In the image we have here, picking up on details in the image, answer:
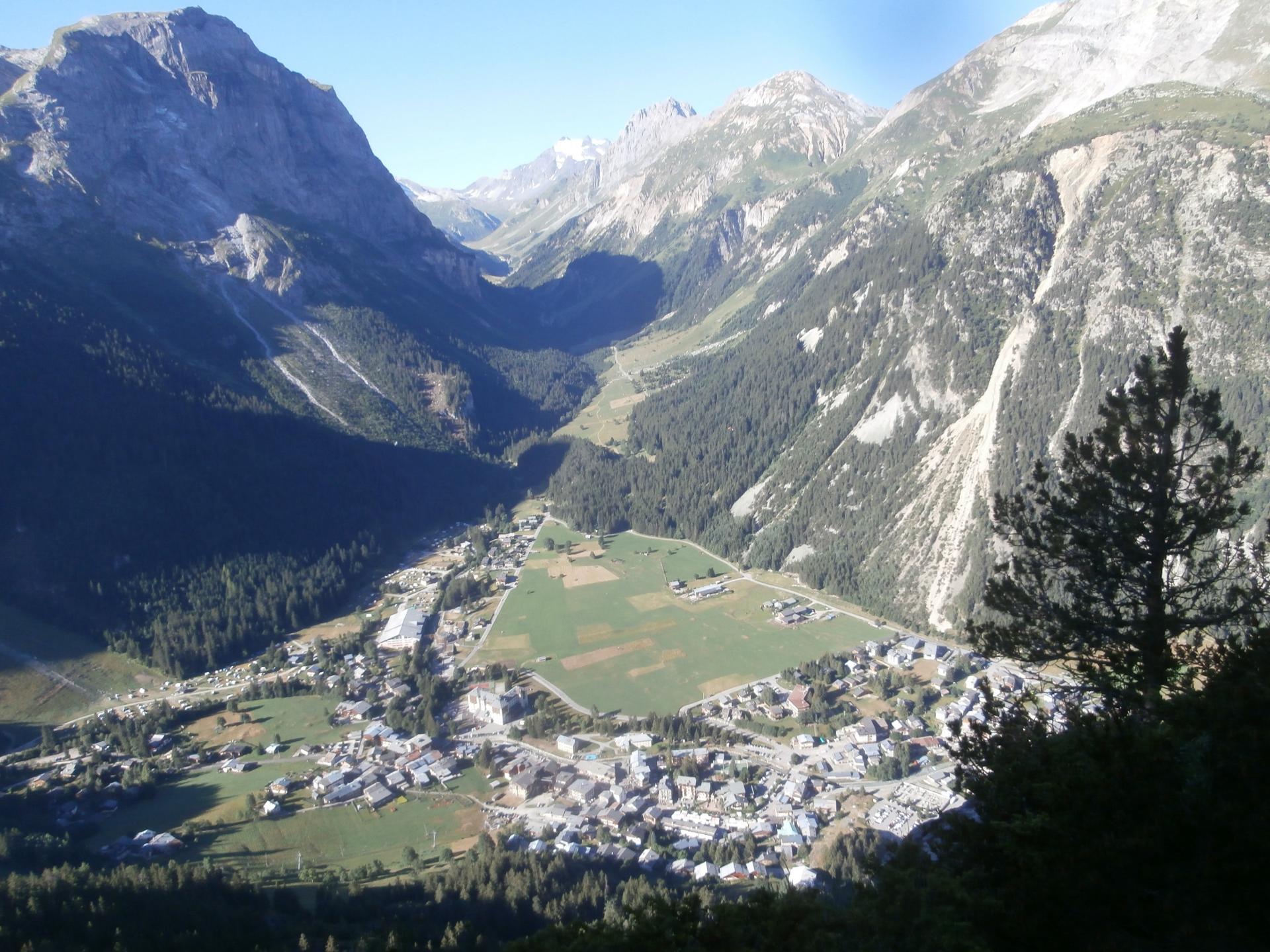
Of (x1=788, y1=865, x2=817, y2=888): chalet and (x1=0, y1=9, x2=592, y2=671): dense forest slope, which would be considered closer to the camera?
(x1=788, y1=865, x2=817, y2=888): chalet

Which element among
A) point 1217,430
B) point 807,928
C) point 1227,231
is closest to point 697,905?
point 807,928

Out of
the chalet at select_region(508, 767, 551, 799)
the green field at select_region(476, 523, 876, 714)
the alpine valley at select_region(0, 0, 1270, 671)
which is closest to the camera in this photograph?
the chalet at select_region(508, 767, 551, 799)

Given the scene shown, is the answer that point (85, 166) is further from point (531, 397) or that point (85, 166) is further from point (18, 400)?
point (531, 397)

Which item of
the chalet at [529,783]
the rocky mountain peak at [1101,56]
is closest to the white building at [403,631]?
the chalet at [529,783]

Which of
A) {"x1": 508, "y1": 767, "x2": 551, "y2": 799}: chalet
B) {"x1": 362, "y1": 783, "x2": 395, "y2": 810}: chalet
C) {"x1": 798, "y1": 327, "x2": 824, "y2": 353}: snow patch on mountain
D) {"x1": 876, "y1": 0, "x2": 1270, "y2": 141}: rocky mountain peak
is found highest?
{"x1": 876, "y1": 0, "x2": 1270, "y2": 141}: rocky mountain peak

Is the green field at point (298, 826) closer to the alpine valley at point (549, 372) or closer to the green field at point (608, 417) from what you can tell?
the alpine valley at point (549, 372)

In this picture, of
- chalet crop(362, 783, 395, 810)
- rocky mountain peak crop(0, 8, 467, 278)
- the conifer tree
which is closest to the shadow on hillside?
chalet crop(362, 783, 395, 810)

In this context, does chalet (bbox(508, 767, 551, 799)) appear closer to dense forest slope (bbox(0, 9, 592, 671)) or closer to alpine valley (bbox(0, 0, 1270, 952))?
alpine valley (bbox(0, 0, 1270, 952))
